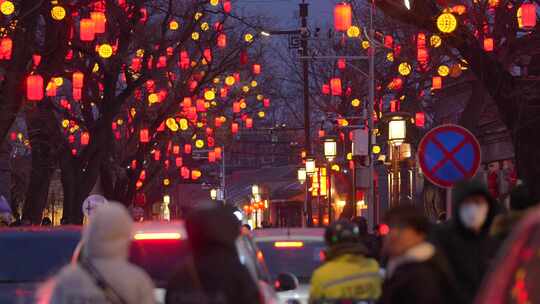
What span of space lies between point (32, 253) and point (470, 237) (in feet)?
21.0

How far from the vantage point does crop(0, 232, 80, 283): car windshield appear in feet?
47.2

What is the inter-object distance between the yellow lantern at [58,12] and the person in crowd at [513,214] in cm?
1871

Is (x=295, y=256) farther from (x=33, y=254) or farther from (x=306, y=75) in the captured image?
(x=306, y=75)

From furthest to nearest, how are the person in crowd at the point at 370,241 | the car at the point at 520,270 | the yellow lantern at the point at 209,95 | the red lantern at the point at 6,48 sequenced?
the yellow lantern at the point at 209,95, the red lantern at the point at 6,48, the person in crowd at the point at 370,241, the car at the point at 520,270

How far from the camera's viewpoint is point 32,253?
576 inches

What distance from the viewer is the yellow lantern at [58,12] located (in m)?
28.5

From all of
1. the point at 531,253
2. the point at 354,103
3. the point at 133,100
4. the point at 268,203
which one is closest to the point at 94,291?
the point at 531,253

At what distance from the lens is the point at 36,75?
1137 inches

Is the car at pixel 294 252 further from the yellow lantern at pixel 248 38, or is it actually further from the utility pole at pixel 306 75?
the utility pole at pixel 306 75

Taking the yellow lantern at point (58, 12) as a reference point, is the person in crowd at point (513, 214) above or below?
below

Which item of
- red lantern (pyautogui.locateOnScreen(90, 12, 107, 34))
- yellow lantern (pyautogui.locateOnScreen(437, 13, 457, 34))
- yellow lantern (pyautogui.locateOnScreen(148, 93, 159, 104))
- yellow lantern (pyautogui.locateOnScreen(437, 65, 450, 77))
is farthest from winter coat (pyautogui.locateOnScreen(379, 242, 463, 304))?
yellow lantern (pyautogui.locateOnScreen(148, 93, 159, 104))

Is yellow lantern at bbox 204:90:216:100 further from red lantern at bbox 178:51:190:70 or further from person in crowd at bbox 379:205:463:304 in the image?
person in crowd at bbox 379:205:463:304

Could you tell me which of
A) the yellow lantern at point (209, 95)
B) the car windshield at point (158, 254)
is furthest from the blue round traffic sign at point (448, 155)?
the yellow lantern at point (209, 95)

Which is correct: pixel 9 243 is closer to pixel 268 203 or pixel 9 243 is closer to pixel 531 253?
pixel 531 253
